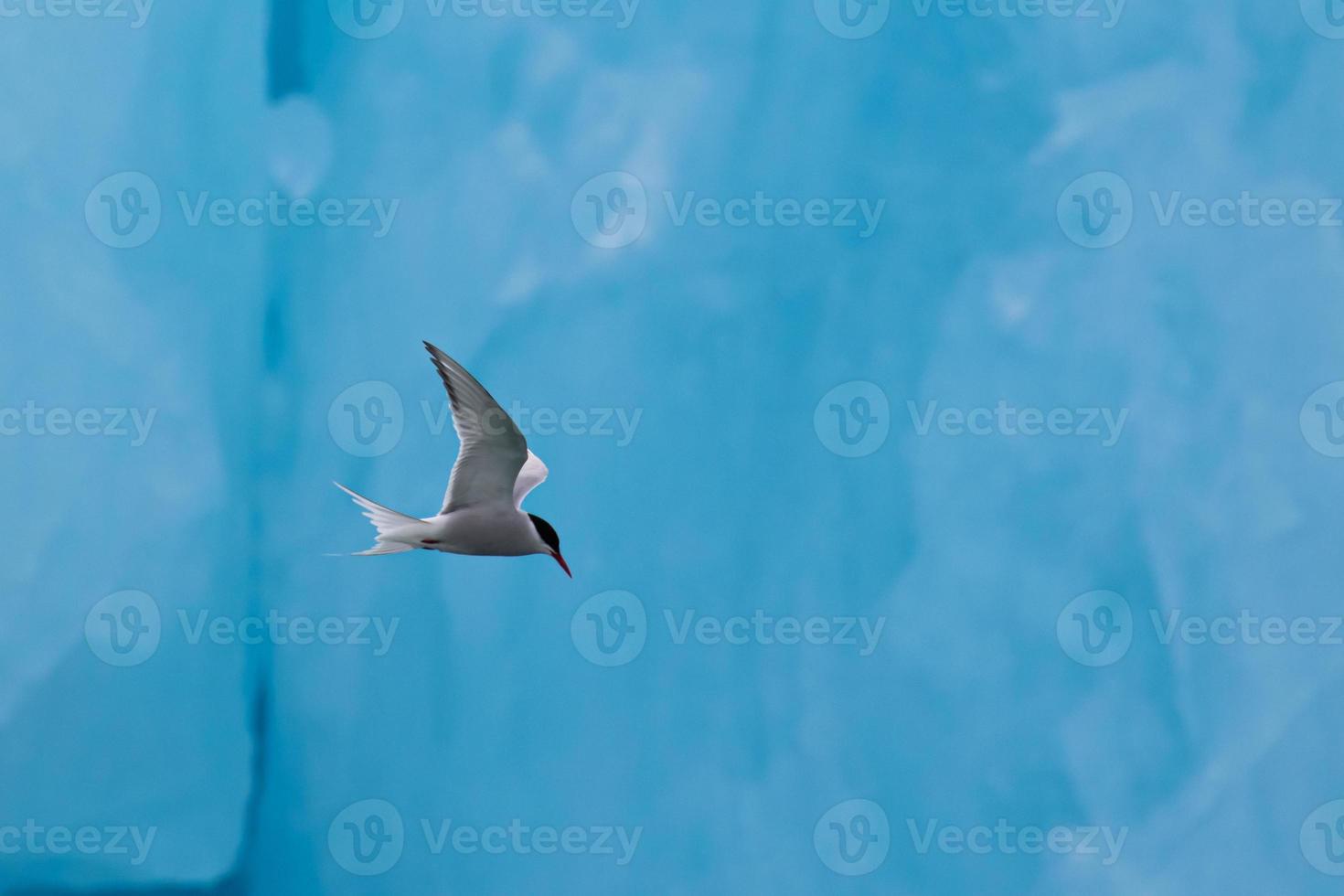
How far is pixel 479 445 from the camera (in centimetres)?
186

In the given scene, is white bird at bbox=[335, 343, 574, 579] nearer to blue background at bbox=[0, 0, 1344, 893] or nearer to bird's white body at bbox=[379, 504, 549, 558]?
bird's white body at bbox=[379, 504, 549, 558]

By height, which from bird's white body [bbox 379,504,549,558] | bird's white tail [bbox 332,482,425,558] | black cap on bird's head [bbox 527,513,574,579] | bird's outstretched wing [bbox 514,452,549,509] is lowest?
bird's white tail [bbox 332,482,425,558]

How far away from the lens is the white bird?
71.7 inches

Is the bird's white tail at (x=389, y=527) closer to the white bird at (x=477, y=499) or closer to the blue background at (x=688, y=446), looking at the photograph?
the white bird at (x=477, y=499)

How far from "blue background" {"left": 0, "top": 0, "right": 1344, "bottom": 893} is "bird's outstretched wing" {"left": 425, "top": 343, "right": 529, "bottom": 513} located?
67 centimetres

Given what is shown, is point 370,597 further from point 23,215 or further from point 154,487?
point 23,215

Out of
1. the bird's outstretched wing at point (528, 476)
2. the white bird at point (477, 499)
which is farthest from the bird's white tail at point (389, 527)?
the bird's outstretched wing at point (528, 476)

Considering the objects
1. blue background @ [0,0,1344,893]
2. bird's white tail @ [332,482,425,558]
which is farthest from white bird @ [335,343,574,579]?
blue background @ [0,0,1344,893]

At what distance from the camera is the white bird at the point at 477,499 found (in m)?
1.82

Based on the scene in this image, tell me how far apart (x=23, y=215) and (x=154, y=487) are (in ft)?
2.12

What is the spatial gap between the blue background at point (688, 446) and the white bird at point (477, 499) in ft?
2.07

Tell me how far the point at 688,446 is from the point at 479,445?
84 centimetres

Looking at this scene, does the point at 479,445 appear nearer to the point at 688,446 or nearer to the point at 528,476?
the point at 528,476

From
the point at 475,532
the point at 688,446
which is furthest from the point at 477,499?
the point at 688,446
